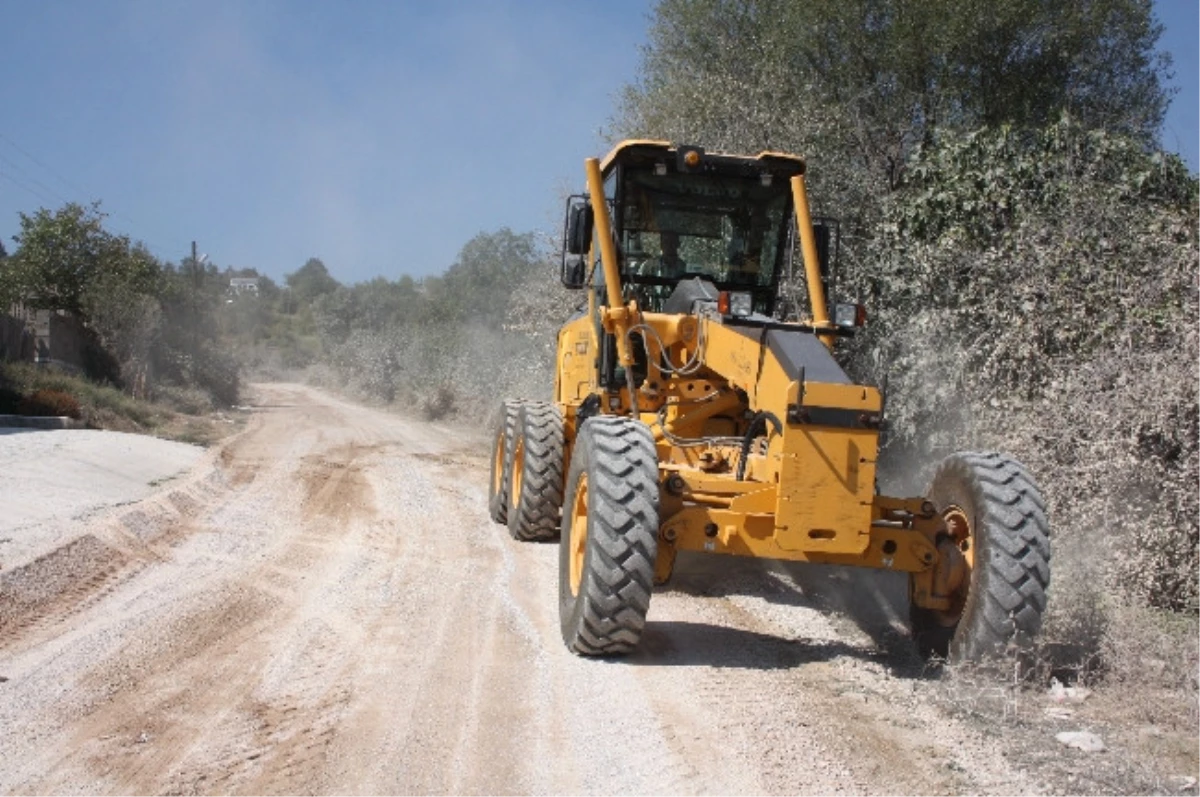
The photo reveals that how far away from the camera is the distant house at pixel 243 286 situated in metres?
86.6

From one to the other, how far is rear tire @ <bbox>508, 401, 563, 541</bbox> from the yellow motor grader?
105 centimetres

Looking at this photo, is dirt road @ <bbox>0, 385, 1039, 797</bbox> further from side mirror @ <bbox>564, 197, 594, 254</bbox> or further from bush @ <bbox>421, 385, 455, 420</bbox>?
bush @ <bbox>421, 385, 455, 420</bbox>

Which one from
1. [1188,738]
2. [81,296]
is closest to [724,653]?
[1188,738]

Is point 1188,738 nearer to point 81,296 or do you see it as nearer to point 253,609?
point 253,609

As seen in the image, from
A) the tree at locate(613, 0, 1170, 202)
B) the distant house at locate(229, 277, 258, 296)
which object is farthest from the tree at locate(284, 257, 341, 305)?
the tree at locate(613, 0, 1170, 202)

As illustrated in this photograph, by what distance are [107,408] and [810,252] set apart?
15789 millimetres

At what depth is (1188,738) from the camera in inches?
207

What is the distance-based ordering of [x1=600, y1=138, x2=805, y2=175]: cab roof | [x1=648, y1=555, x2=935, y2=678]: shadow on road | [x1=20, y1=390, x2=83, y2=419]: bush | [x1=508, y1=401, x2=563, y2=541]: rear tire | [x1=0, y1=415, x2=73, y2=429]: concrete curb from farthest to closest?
[x1=20, y1=390, x2=83, y2=419]: bush, [x1=0, y1=415, x2=73, y2=429]: concrete curb, [x1=508, y1=401, x2=563, y2=541]: rear tire, [x1=600, y1=138, x2=805, y2=175]: cab roof, [x1=648, y1=555, x2=935, y2=678]: shadow on road

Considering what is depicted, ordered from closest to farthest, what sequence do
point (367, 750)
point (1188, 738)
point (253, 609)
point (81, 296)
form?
1. point (367, 750)
2. point (1188, 738)
3. point (253, 609)
4. point (81, 296)

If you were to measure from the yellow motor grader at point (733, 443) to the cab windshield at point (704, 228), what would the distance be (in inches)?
0.5

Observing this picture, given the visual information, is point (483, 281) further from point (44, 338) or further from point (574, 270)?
point (574, 270)

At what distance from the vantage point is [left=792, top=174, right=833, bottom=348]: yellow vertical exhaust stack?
8.14 m

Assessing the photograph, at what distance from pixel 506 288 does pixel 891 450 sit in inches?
1311

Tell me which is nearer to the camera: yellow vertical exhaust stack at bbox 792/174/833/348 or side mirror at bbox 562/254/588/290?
yellow vertical exhaust stack at bbox 792/174/833/348
